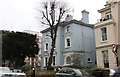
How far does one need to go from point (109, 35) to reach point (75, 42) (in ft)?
37.8

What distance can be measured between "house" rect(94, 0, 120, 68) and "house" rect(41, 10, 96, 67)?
837 cm

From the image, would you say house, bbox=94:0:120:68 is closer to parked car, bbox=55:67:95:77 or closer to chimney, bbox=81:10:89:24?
chimney, bbox=81:10:89:24

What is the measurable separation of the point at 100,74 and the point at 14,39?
2960cm

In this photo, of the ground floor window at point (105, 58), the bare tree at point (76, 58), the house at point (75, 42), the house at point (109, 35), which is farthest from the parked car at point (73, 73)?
the house at point (75, 42)

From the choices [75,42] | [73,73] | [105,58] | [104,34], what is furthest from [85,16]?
[73,73]

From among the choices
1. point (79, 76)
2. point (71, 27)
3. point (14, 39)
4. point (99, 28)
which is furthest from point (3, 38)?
point (79, 76)

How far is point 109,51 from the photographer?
37.5m

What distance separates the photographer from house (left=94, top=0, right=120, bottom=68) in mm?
37062

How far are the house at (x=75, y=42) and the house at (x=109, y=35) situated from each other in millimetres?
8372

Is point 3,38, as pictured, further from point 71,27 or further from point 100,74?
point 100,74

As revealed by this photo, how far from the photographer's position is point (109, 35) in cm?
3806

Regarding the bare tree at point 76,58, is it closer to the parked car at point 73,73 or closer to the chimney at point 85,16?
the chimney at point 85,16

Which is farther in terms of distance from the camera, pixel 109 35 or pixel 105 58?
pixel 105 58

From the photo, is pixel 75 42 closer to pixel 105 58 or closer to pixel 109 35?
pixel 105 58
